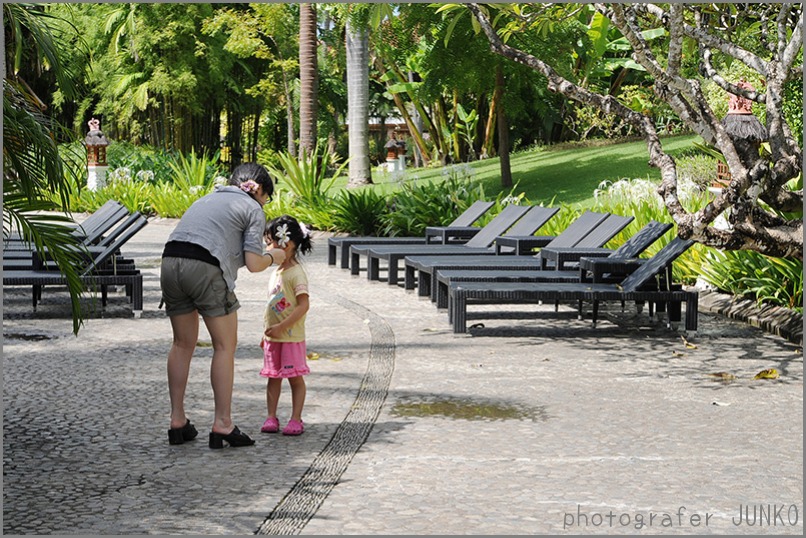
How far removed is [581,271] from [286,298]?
5.51m

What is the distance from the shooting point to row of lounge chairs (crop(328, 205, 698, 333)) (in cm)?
1116

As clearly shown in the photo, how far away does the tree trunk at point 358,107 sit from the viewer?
30.6 metres

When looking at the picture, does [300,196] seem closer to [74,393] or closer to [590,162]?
[590,162]

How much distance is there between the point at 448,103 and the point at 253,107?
771cm

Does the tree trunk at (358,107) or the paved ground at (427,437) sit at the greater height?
the tree trunk at (358,107)

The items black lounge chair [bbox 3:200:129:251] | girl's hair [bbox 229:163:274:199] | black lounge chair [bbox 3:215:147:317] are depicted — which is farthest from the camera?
black lounge chair [bbox 3:200:129:251]

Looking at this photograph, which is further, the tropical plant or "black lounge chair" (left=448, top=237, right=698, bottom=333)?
the tropical plant

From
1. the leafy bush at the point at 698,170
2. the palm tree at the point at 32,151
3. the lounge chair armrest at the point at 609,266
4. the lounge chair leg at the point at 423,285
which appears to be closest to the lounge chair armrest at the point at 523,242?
the lounge chair leg at the point at 423,285

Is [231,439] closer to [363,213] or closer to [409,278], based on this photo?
[409,278]

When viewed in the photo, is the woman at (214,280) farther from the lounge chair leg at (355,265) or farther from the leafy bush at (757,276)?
the lounge chair leg at (355,265)

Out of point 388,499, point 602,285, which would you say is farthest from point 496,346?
point 388,499

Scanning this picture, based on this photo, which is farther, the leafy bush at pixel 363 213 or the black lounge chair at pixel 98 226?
the leafy bush at pixel 363 213

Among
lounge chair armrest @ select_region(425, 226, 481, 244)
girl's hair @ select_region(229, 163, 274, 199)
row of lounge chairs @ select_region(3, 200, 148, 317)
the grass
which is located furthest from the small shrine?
girl's hair @ select_region(229, 163, 274, 199)

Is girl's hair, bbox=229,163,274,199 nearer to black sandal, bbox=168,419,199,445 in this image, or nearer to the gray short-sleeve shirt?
the gray short-sleeve shirt
